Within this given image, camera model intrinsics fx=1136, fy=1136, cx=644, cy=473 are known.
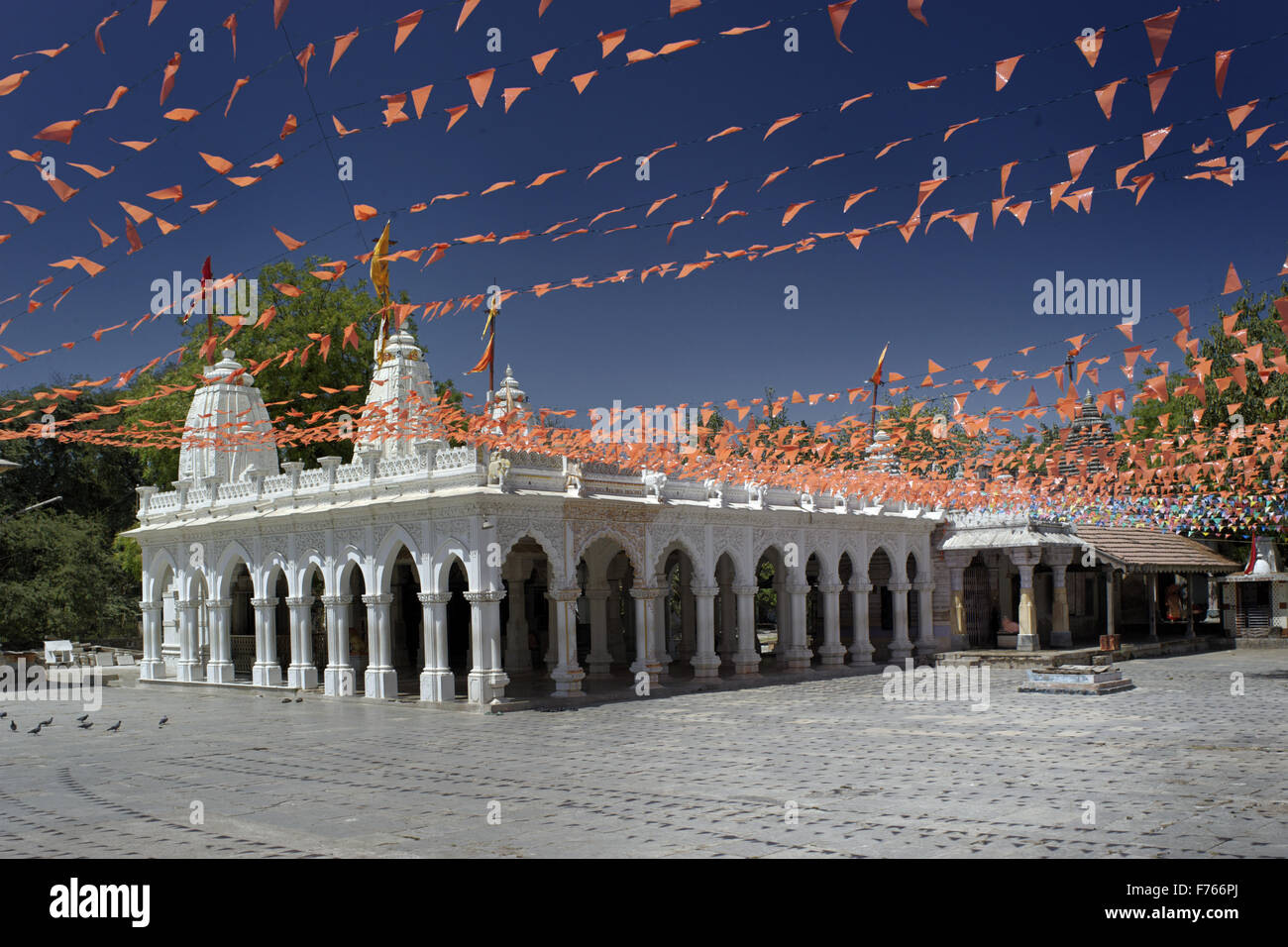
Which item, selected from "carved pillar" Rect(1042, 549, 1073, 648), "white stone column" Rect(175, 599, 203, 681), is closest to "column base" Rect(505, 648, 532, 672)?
"white stone column" Rect(175, 599, 203, 681)

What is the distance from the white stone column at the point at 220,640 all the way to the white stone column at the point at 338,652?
4.47 m

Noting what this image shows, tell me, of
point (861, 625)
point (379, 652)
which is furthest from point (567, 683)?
point (861, 625)

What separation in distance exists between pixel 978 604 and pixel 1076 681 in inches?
474

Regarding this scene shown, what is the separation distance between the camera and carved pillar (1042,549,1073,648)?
29547 millimetres

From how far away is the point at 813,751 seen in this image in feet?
44.6

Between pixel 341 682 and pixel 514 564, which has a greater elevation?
pixel 514 564

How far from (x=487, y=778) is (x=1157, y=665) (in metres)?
21.1

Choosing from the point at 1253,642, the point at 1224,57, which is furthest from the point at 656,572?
the point at 1253,642

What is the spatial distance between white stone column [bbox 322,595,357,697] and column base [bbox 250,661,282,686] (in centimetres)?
228

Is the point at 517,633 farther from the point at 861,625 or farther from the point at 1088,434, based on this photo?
the point at 1088,434

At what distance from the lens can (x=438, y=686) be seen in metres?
20.2

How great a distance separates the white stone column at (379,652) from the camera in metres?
21.5

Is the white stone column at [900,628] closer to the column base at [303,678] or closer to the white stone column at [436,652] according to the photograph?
the white stone column at [436,652]

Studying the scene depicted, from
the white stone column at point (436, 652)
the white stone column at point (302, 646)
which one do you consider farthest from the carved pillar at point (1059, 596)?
the white stone column at point (302, 646)
